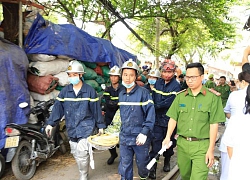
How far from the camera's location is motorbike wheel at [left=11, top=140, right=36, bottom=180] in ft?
13.7

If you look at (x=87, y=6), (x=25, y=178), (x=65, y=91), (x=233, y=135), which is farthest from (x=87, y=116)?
(x=87, y=6)

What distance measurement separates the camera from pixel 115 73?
521 centimetres

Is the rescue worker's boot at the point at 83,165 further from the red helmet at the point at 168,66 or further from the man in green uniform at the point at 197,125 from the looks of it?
the red helmet at the point at 168,66

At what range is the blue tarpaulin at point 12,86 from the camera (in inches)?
163

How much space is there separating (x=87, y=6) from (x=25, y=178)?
21.5ft

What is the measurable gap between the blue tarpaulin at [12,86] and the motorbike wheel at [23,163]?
0.34m

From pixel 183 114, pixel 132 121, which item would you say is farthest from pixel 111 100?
pixel 183 114

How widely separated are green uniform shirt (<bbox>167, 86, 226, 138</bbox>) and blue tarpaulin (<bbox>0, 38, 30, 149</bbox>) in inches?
102

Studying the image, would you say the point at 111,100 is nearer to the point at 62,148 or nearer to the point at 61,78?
the point at 61,78

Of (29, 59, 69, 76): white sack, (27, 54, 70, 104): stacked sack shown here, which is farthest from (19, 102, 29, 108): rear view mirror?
(29, 59, 69, 76): white sack

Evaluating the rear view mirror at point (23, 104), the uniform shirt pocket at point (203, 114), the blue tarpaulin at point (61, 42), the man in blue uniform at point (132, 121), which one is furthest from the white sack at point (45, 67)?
the uniform shirt pocket at point (203, 114)

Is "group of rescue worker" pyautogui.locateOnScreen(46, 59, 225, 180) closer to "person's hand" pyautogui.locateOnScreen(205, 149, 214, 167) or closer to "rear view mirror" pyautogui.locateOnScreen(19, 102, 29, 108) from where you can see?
"person's hand" pyautogui.locateOnScreen(205, 149, 214, 167)

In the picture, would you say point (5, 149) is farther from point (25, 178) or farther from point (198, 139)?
point (198, 139)

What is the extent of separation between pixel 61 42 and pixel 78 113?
1837 millimetres
